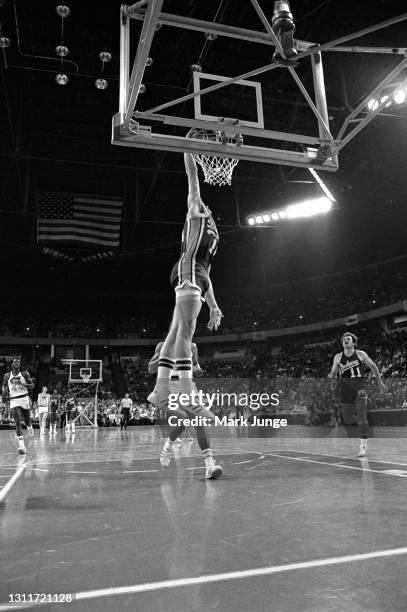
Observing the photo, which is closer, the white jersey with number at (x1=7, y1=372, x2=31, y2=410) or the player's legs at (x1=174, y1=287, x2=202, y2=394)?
the player's legs at (x1=174, y1=287, x2=202, y2=394)

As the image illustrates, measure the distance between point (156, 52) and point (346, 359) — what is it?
1026 cm

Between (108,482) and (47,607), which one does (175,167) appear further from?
(47,607)

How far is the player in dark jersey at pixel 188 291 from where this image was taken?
206 inches

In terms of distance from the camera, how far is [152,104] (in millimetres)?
15555

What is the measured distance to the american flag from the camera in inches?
826

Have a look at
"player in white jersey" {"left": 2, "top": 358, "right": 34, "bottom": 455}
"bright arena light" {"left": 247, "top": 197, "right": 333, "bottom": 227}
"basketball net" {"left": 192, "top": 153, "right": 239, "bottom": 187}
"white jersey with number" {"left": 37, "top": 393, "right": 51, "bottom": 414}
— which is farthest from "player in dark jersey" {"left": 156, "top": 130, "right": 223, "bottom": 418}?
"bright arena light" {"left": 247, "top": 197, "right": 333, "bottom": 227}

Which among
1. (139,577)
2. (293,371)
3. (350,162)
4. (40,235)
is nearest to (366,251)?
(293,371)

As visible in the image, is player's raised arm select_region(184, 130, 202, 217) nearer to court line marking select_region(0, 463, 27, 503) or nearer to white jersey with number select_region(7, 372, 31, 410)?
court line marking select_region(0, 463, 27, 503)

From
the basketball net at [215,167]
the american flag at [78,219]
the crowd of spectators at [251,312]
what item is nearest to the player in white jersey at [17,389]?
the basketball net at [215,167]

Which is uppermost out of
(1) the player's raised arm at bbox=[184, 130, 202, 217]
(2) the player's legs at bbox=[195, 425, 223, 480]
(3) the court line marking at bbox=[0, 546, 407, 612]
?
(1) the player's raised arm at bbox=[184, 130, 202, 217]

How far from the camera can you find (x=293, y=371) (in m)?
33.6

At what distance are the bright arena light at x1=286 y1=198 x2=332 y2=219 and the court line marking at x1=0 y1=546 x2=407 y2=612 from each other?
22.2 meters

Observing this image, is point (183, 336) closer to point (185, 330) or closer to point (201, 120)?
point (185, 330)

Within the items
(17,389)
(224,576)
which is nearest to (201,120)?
(224,576)
